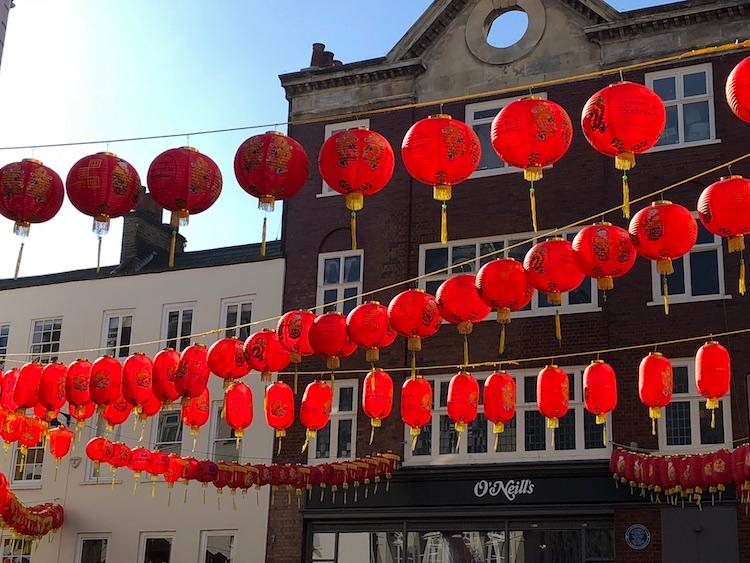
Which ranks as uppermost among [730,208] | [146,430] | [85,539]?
[730,208]

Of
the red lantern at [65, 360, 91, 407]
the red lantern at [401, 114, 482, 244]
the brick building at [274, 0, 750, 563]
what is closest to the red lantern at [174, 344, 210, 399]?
the red lantern at [65, 360, 91, 407]

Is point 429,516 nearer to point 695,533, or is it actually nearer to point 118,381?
point 695,533

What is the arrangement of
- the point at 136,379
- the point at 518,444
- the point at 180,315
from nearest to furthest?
the point at 136,379
the point at 518,444
the point at 180,315

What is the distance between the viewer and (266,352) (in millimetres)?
20188

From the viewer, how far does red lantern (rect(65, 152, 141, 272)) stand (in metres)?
14.6

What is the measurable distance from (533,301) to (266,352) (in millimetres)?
8874

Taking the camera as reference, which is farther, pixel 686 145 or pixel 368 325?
pixel 686 145

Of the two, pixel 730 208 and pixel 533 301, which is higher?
pixel 533 301

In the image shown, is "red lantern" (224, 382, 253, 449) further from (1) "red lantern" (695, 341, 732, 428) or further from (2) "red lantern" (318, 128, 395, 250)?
(1) "red lantern" (695, 341, 732, 428)

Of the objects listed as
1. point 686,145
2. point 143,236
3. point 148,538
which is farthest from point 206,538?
point 686,145

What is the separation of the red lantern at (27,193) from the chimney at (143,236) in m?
19.9

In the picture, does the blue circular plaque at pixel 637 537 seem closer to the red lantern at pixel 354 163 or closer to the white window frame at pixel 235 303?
the white window frame at pixel 235 303

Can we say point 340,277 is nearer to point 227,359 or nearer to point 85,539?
point 227,359

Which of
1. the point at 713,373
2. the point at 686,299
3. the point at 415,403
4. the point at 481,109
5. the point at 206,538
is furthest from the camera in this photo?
the point at 206,538
